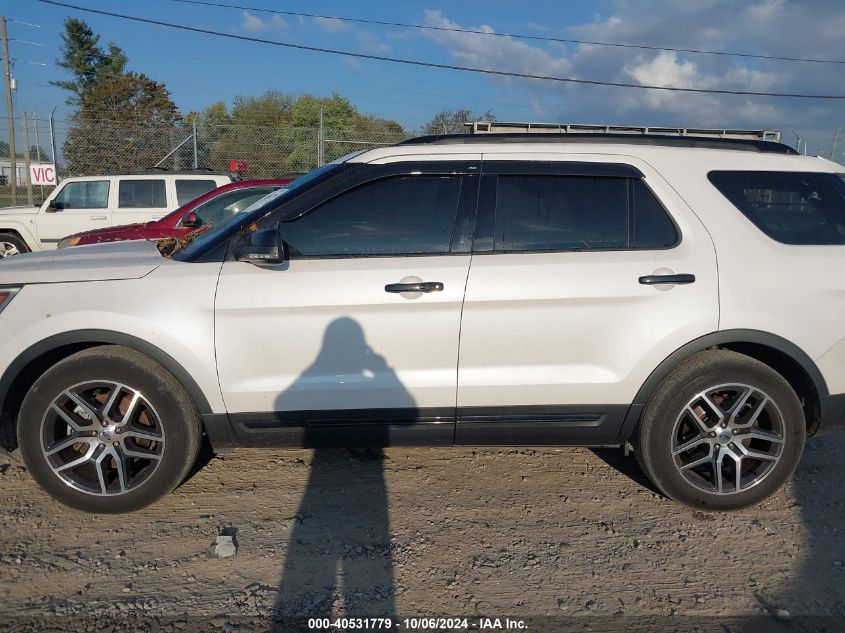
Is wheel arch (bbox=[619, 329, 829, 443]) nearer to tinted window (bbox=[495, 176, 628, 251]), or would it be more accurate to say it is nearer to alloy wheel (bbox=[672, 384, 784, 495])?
alloy wheel (bbox=[672, 384, 784, 495])

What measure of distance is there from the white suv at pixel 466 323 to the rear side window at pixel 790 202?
0.01 m

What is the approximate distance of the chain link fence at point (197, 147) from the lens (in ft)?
57.1

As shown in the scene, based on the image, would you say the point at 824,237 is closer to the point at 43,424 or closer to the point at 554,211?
the point at 554,211

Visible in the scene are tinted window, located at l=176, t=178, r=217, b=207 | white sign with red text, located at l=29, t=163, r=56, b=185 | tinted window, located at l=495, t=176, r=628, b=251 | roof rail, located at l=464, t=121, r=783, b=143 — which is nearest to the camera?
tinted window, located at l=495, t=176, r=628, b=251

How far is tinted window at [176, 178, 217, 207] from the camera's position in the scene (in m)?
11.5

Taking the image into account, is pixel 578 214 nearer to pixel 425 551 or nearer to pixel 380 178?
pixel 380 178

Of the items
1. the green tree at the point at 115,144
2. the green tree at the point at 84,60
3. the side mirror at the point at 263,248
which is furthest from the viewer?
the green tree at the point at 84,60

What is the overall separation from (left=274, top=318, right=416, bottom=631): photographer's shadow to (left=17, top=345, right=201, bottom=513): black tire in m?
0.57

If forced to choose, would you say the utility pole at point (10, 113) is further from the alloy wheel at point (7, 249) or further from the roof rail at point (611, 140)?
the roof rail at point (611, 140)

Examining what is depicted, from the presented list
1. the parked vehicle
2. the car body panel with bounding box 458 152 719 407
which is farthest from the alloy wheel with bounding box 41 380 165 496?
the parked vehicle

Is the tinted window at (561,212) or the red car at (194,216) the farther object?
the red car at (194,216)

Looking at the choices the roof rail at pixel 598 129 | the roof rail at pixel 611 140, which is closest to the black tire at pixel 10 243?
the roof rail at pixel 598 129

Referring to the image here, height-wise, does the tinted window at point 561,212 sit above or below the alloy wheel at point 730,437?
above

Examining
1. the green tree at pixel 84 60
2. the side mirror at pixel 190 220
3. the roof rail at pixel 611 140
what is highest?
the green tree at pixel 84 60
